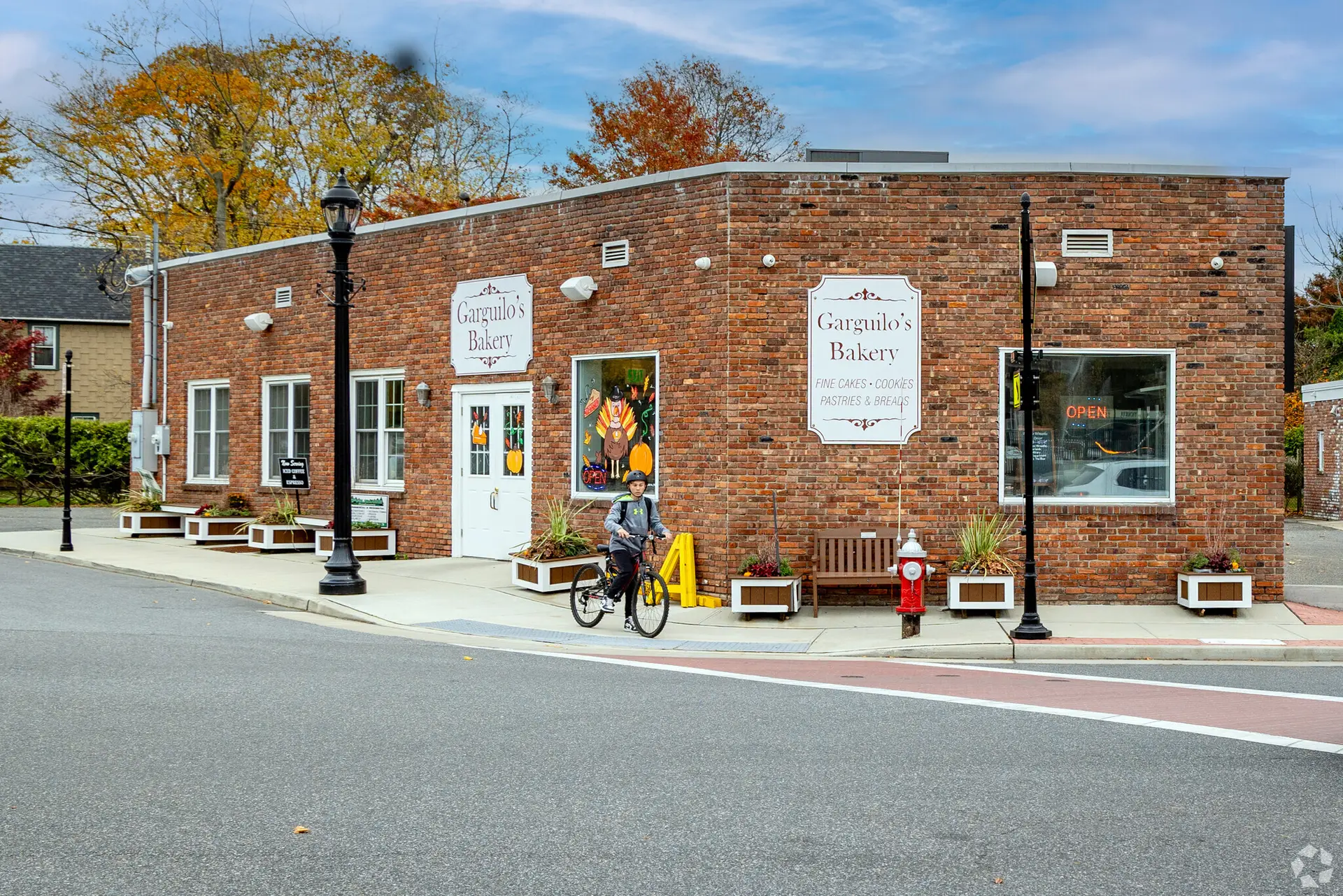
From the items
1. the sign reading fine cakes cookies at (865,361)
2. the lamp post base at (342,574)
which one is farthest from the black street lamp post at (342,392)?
the sign reading fine cakes cookies at (865,361)

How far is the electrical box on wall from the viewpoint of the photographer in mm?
22703

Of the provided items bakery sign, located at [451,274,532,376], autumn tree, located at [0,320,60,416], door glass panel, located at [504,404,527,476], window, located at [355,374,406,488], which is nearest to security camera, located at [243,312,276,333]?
window, located at [355,374,406,488]

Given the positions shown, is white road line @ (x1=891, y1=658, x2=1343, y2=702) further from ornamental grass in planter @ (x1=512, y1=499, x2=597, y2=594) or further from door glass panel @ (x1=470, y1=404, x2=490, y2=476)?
door glass panel @ (x1=470, y1=404, x2=490, y2=476)

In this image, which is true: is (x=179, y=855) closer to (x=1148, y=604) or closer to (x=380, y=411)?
(x=1148, y=604)

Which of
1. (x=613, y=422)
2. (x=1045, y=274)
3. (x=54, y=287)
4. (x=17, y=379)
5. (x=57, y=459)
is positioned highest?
(x=54, y=287)

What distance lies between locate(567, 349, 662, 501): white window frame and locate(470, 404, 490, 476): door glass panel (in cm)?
174

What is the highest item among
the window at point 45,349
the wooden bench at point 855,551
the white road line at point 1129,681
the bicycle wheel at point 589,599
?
the window at point 45,349

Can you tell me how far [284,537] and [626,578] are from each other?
914 cm

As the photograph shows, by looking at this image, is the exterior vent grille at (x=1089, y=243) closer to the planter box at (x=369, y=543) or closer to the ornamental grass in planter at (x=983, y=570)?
the ornamental grass in planter at (x=983, y=570)

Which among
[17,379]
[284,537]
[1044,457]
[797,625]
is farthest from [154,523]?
[17,379]

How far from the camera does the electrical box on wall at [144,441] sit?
22703 mm

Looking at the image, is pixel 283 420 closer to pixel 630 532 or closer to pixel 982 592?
pixel 630 532

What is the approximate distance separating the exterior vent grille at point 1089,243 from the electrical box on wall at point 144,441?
16874mm

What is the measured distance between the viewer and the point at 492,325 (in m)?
16.9
